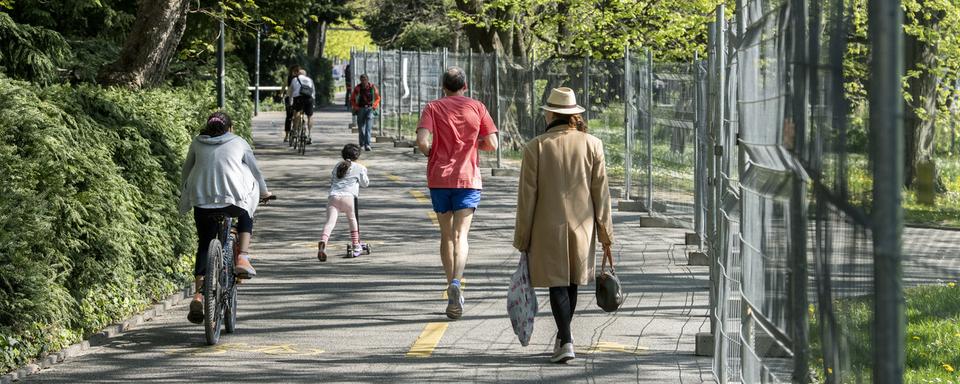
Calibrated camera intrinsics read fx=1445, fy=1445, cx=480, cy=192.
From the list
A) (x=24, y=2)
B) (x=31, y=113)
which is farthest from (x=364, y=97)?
(x=31, y=113)

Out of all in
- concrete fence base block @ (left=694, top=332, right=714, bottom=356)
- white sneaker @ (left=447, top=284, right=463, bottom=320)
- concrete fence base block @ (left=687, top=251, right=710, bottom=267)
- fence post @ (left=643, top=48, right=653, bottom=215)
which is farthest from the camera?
fence post @ (left=643, top=48, right=653, bottom=215)

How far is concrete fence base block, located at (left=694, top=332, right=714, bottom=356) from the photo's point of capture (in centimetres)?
888

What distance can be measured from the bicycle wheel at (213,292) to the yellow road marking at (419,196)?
11.1m

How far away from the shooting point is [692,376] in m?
8.27

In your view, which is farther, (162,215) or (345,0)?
(345,0)

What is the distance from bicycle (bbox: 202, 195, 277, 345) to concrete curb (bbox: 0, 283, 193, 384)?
0.58m

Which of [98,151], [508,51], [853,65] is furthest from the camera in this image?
[508,51]

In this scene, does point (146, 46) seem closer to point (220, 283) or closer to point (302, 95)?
point (220, 283)

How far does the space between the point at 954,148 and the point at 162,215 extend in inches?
379

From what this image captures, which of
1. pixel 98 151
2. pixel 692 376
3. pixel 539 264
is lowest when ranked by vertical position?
pixel 692 376

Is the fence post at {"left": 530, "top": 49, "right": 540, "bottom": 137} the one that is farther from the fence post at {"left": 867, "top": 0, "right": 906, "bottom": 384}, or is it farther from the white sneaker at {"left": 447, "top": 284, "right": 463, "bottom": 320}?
the fence post at {"left": 867, "top": 0, "right": 906, "bottom": 384}

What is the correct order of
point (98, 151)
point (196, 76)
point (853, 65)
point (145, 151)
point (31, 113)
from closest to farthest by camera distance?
point (853, 65) → point (31, 113) → point (98, 151) → point (145, 151) → point (196, 76)

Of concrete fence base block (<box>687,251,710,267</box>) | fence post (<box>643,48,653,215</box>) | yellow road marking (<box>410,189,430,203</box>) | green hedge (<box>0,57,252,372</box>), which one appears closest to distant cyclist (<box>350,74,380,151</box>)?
yellow road marking (<box>410,189,430,203</box>)

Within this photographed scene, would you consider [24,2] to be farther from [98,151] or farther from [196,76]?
[98,151]
